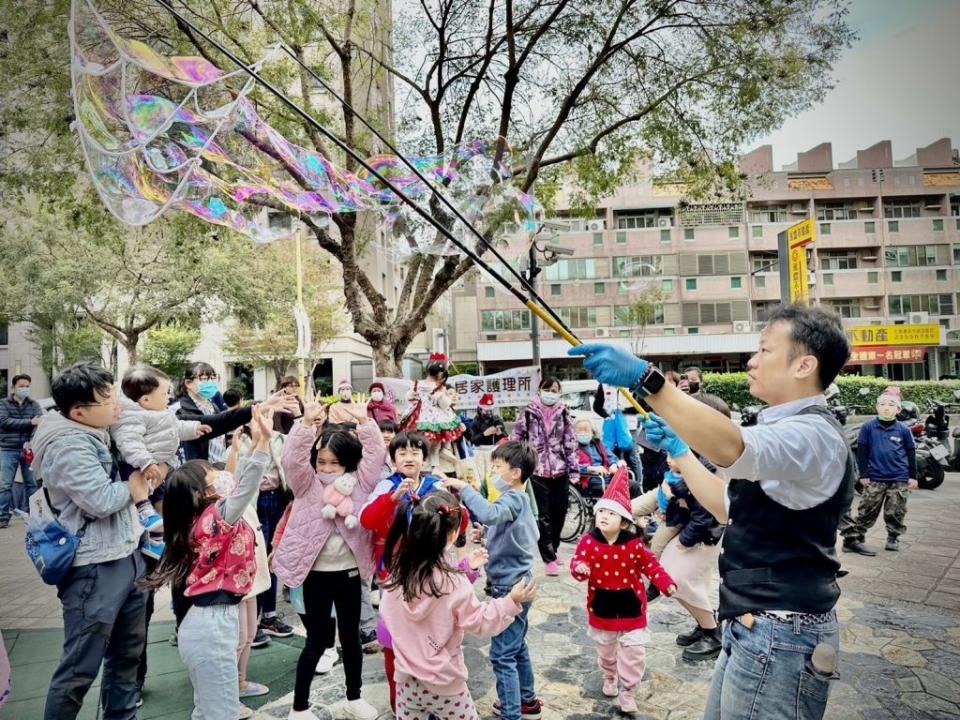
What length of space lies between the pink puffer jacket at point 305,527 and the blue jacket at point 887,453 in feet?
18.4

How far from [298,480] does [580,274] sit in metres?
32.4

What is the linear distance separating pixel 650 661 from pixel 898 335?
34637 mm

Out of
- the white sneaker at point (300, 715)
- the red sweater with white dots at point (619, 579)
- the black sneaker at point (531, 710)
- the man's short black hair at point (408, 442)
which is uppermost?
the man's short black hair at point (408, 442)

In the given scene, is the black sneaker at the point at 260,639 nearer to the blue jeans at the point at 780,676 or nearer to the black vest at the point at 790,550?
the blue jeans at the point at 780,676

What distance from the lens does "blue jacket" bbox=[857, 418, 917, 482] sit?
6320mm

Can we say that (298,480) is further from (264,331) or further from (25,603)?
(264,331)

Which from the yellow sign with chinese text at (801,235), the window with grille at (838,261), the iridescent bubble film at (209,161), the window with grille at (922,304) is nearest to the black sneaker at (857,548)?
the yellow sign with chinese text at (801,235)

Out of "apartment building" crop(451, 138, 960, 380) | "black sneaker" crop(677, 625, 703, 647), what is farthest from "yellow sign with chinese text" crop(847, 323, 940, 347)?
"black sneaker" crop(677, 625, 703, 647)

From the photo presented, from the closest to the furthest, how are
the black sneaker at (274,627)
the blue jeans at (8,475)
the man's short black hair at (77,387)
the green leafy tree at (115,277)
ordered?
the man's short black hair at (77,387), the black sneaker at (274,627), the blue jeans at (8,475), the green leafy tree at (115,277)

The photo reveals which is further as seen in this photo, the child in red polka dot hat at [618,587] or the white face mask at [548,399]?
the white face mask at [548,399]

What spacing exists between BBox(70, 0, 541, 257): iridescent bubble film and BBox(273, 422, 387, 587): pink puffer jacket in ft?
6.05

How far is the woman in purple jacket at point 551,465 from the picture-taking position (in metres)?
5.88

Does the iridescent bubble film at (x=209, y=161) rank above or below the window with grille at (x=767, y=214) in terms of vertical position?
below

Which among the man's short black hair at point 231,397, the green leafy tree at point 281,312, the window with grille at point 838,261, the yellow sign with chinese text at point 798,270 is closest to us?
the man's short black hair at point 231,397
